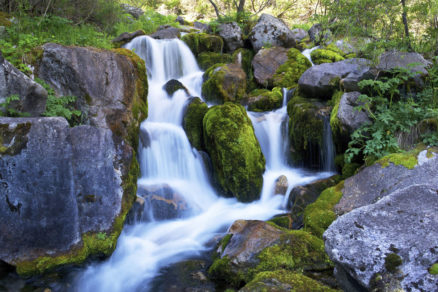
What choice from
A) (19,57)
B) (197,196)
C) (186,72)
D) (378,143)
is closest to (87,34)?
(19,57)

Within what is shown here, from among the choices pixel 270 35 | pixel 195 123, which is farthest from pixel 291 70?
pixel 195 123

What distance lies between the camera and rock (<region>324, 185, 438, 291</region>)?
197 centimetres

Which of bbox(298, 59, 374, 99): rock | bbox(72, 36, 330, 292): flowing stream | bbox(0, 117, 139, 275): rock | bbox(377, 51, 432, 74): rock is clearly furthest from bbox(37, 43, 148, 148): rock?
bbox(377, 51, 432, 74): rock

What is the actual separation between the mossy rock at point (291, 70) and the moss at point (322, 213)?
5.98m

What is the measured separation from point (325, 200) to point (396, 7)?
16.6 feet

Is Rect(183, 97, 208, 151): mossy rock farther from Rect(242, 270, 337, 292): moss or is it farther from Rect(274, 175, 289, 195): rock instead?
Rect(242, 270, 337, 292): moss

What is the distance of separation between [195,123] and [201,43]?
5.71 metres

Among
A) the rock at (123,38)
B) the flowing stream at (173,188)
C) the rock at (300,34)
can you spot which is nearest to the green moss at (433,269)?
the flowing stream at (173,188)

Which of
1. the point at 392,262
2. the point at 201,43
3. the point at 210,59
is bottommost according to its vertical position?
the point at 392,262

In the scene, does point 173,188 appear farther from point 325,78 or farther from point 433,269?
point 433,269

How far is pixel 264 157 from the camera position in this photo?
26.4ft

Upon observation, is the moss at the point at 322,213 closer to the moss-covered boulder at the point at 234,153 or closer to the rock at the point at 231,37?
the moss-covered boulder at the point at 234,153

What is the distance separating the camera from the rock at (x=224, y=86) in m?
9.71

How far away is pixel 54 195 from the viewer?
13.8ft
